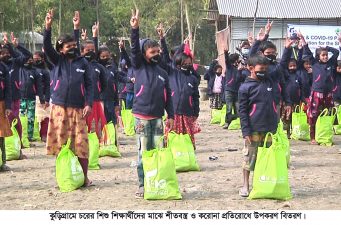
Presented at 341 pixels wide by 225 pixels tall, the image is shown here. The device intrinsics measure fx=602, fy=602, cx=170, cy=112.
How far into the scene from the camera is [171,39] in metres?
54.7

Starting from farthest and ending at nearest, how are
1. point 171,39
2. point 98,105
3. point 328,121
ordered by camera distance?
point 171,39 → point 328,121 → point 98,105

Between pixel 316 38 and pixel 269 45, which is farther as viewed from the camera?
pixel 316 38

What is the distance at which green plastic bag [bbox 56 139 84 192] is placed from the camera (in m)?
7.45

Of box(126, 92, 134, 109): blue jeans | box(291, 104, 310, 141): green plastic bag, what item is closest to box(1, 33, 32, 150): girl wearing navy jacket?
box(126, 92, 134, 109): blue jeans

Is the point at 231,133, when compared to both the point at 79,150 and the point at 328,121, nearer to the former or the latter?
the point at 328,121

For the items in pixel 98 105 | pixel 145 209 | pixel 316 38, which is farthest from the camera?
pixel 316 38

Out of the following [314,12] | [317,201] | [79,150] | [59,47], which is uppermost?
[314,12]

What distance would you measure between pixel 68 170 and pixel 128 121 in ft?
23.2

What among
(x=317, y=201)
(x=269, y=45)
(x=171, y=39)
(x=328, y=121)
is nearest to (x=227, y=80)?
(x=328, y=121)

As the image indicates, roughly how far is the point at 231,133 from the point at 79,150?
26.3ft

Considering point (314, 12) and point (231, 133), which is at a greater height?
point (314, 12)

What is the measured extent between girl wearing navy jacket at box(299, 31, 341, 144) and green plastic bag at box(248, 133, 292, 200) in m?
5.27

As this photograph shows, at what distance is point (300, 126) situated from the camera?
12789 mm

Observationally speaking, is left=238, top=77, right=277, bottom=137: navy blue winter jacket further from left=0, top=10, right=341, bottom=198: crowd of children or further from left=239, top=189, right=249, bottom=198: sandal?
left=239, top=189, right=249, bottom=198: sandal
